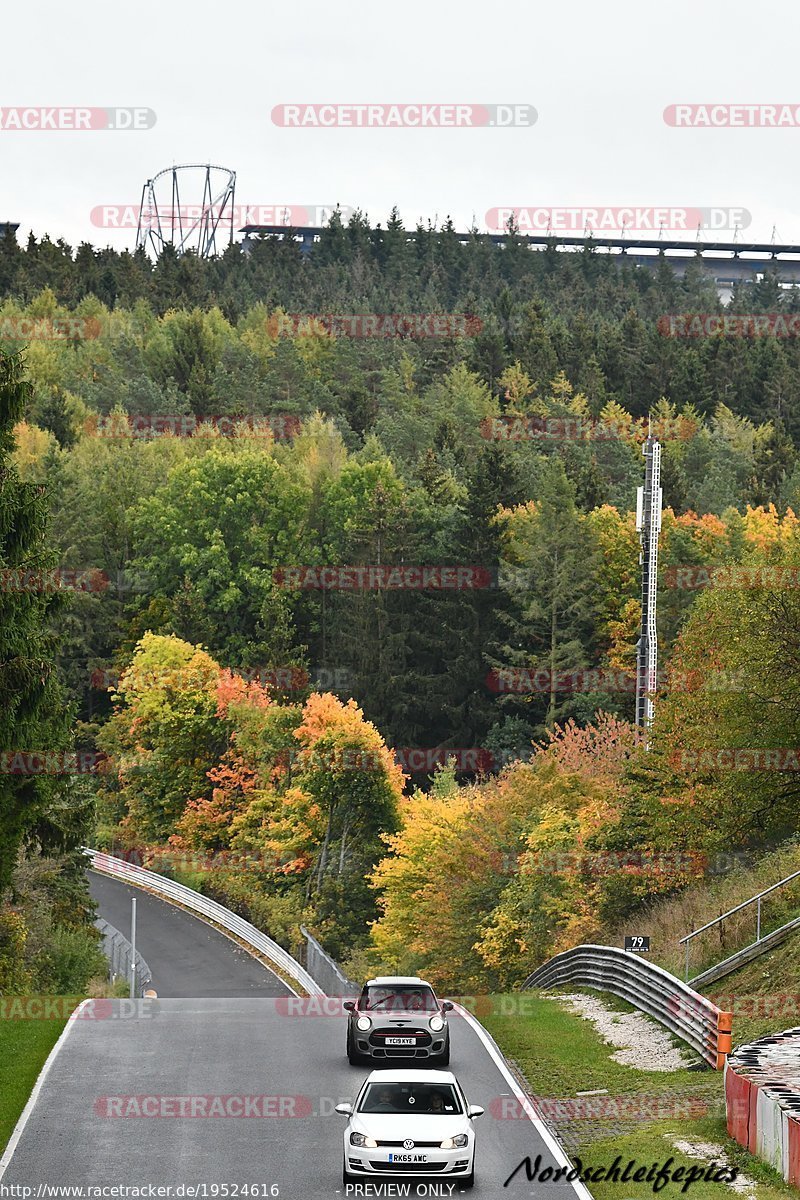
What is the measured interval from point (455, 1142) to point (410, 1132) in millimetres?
508

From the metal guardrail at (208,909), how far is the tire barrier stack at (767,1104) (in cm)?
3493

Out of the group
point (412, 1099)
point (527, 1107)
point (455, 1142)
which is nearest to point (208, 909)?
point (527, 1107)

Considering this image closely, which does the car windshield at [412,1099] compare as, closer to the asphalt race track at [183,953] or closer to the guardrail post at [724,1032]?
the guardrail post at [724,1032]

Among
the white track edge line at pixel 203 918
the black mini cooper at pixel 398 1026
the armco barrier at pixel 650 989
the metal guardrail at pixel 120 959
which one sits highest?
the black mini cooper at pixel 398 1026

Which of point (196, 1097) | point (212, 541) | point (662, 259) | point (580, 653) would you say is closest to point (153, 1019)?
point (196, 1097)

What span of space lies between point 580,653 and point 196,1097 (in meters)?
72.0

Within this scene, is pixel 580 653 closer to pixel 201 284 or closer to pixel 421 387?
pixel 421 387

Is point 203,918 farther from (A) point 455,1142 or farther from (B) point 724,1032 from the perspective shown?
(A) point 455,1142

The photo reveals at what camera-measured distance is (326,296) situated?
180 m

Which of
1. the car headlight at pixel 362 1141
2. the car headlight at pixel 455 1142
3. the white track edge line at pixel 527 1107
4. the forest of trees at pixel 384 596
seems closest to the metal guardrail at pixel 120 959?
the forest of trees at pixel 384 596

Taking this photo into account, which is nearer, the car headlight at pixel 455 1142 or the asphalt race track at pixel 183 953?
the car headlight at pixel 455 1142

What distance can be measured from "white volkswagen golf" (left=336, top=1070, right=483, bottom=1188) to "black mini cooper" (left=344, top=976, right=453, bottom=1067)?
5.88m

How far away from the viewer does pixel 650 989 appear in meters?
31.2

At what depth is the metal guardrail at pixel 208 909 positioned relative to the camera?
199 ft
